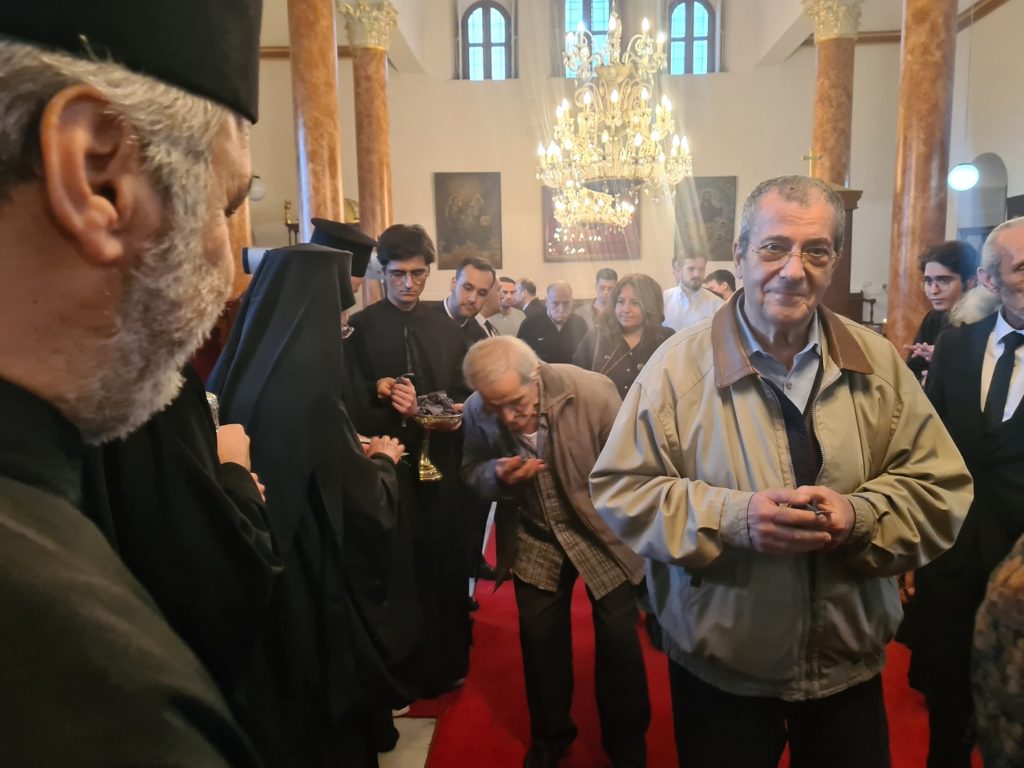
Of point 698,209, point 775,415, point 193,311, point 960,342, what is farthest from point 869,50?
point 193,311

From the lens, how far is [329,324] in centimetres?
211

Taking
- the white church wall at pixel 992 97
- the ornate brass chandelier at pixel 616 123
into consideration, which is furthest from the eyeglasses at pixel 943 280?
the white church wall at pixel 992 97

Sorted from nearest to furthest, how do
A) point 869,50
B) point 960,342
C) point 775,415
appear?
point 775,415
point 960,342
point 869,50

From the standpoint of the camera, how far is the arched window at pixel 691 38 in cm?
1428

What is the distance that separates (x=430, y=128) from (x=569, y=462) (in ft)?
42.7

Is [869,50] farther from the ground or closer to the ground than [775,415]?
farther from the ground

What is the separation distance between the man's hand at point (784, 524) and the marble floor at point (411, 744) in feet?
7.11

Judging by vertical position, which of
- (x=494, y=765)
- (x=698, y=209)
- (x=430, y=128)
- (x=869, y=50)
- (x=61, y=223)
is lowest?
(x=494, y=765)

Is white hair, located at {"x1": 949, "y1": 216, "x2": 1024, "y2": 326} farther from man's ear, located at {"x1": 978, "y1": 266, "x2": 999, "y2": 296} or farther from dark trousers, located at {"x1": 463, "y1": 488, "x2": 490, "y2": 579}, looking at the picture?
dark trousers, located at {"x1": 463, "y1": 488, "x2": 490, "y2": 579}

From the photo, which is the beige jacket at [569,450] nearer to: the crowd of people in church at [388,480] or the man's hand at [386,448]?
the crowd of people in church at [388,480]

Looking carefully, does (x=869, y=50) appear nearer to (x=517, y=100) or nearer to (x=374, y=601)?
(x=517, y=100)

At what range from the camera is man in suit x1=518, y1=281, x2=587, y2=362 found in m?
7.54

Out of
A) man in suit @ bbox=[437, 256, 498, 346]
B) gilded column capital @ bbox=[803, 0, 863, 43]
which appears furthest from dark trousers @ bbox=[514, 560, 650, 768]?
gilded column capital @ bbox=[803, 0, 863, 43]

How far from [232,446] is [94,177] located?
43.2 inches
